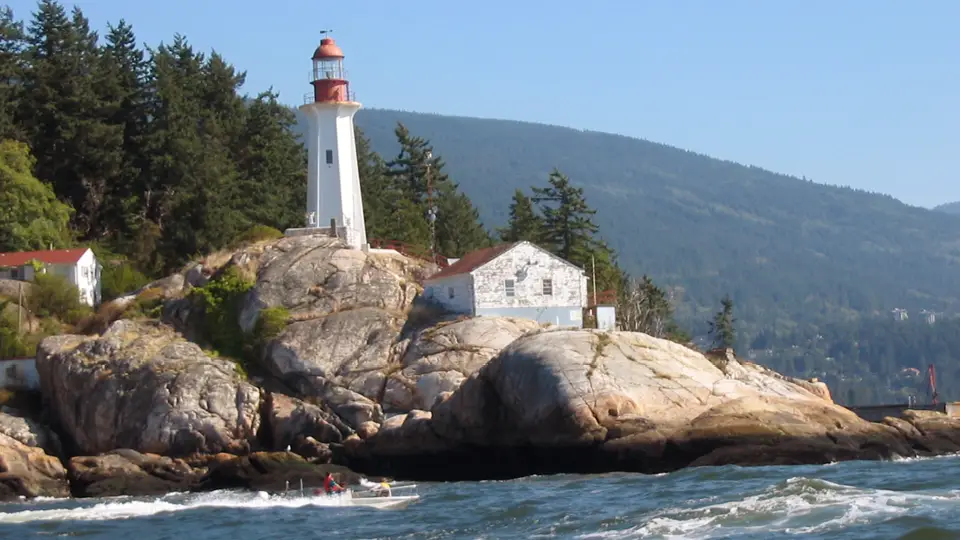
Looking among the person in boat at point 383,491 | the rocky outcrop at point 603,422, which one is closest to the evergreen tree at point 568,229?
the rocky outcrop at point 603,422

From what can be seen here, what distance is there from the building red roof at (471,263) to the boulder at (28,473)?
47.2 feet

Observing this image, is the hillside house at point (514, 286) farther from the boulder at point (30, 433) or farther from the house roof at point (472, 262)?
the boulder at point (30, 433)

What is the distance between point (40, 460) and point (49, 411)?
450 cm

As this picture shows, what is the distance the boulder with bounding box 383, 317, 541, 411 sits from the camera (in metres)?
47.9

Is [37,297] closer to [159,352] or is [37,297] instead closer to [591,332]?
[159,352]

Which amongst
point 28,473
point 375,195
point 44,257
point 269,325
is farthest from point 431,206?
point 28,473

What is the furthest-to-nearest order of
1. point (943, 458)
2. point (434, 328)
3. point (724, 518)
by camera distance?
1. point (434, 328)
2. point (943, 458)
3. point (724, 518)

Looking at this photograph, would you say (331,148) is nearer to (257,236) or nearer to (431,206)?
(257,236)

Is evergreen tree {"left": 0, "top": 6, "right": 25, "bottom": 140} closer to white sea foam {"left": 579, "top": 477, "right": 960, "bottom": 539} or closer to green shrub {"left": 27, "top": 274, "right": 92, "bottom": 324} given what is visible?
green shrub {"left": 27, "top": 274, "right": 92, "bottom": 324}

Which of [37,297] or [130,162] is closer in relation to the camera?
[37,297]

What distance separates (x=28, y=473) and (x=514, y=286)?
17336 millimetres

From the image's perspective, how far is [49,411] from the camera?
167 ft

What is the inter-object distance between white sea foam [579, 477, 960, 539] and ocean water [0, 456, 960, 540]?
22 millimetres

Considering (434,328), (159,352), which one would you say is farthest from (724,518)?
(159,352)
